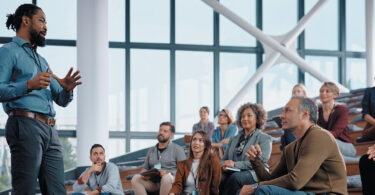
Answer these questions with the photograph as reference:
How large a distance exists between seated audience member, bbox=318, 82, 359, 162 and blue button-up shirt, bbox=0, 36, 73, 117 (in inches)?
110

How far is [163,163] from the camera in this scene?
558 cm

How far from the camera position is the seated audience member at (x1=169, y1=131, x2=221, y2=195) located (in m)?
4.50

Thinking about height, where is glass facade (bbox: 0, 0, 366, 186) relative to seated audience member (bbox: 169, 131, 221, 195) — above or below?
above

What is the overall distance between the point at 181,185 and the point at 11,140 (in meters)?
2.44

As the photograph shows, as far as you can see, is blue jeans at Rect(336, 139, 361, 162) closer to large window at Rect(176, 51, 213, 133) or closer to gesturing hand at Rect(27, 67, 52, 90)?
gesturing hand at Rect(27, 67, 52, 90)

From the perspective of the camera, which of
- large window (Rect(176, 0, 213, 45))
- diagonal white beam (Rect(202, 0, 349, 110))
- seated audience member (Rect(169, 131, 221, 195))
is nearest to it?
seated audience member (Rect(169, 131, 221, 195))

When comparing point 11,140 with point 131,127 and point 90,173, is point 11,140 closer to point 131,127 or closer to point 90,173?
point 90,173

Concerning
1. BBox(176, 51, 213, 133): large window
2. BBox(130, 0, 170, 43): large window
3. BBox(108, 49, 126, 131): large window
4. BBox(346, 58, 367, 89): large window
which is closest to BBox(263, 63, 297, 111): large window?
BBox(176, 51, 213, 133): large window

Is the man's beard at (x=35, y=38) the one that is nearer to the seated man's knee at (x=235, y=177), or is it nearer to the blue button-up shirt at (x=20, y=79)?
the blue button-up shirt at (x=20, y=79)

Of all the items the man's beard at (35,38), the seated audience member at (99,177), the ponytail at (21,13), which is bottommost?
the seated audience member at (99,177)

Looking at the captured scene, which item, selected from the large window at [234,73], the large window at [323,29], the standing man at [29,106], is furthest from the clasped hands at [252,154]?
the large window at [323,29]

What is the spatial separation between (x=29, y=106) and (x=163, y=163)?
3.18 metres

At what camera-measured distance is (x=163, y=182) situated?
5.21 meters

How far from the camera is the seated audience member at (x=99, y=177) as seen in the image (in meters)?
5.32
